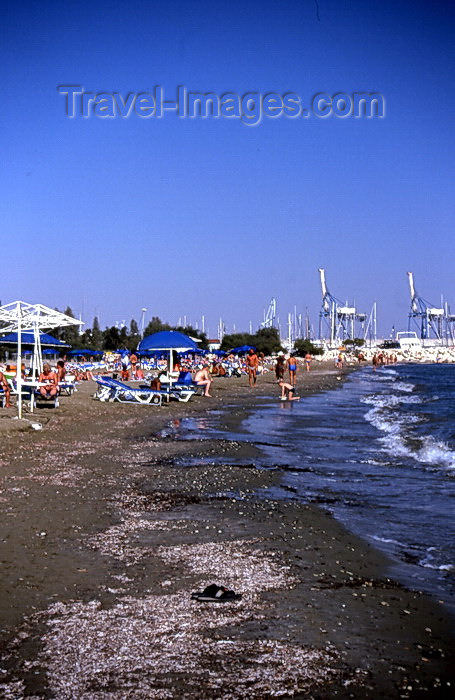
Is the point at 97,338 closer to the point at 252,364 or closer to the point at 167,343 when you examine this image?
the point at 252,364

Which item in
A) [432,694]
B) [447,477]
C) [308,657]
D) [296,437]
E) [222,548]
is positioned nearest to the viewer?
[432,694]

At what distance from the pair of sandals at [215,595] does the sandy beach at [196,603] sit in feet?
0.18

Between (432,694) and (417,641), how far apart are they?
24.4 inches

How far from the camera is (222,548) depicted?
18.0ft

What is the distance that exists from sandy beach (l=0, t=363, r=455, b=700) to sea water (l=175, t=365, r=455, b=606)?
323 mm

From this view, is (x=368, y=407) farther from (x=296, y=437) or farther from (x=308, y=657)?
(x=308, y=657)

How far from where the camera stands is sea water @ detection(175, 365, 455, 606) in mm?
5641

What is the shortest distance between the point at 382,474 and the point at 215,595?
18.7 ft

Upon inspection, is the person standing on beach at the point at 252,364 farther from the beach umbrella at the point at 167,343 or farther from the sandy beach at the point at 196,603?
the sandy beach at the point at 196,603

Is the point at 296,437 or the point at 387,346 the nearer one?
the point at 296,437

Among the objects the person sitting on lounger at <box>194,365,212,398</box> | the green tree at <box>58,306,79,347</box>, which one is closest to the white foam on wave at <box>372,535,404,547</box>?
the person sitting on lounger at <box>194,365,212,398</box>

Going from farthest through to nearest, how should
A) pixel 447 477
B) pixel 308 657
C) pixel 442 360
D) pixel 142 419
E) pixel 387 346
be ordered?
pixel 387 346 → pixel 442 360 → pixel 142 419 → pixel 447 477 → pixel 308 657

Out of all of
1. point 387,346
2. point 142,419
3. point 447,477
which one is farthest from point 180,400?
point 387,346

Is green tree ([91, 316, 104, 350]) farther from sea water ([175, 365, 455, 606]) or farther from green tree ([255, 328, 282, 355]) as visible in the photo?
sea water ([175, 365, 455, 606])
